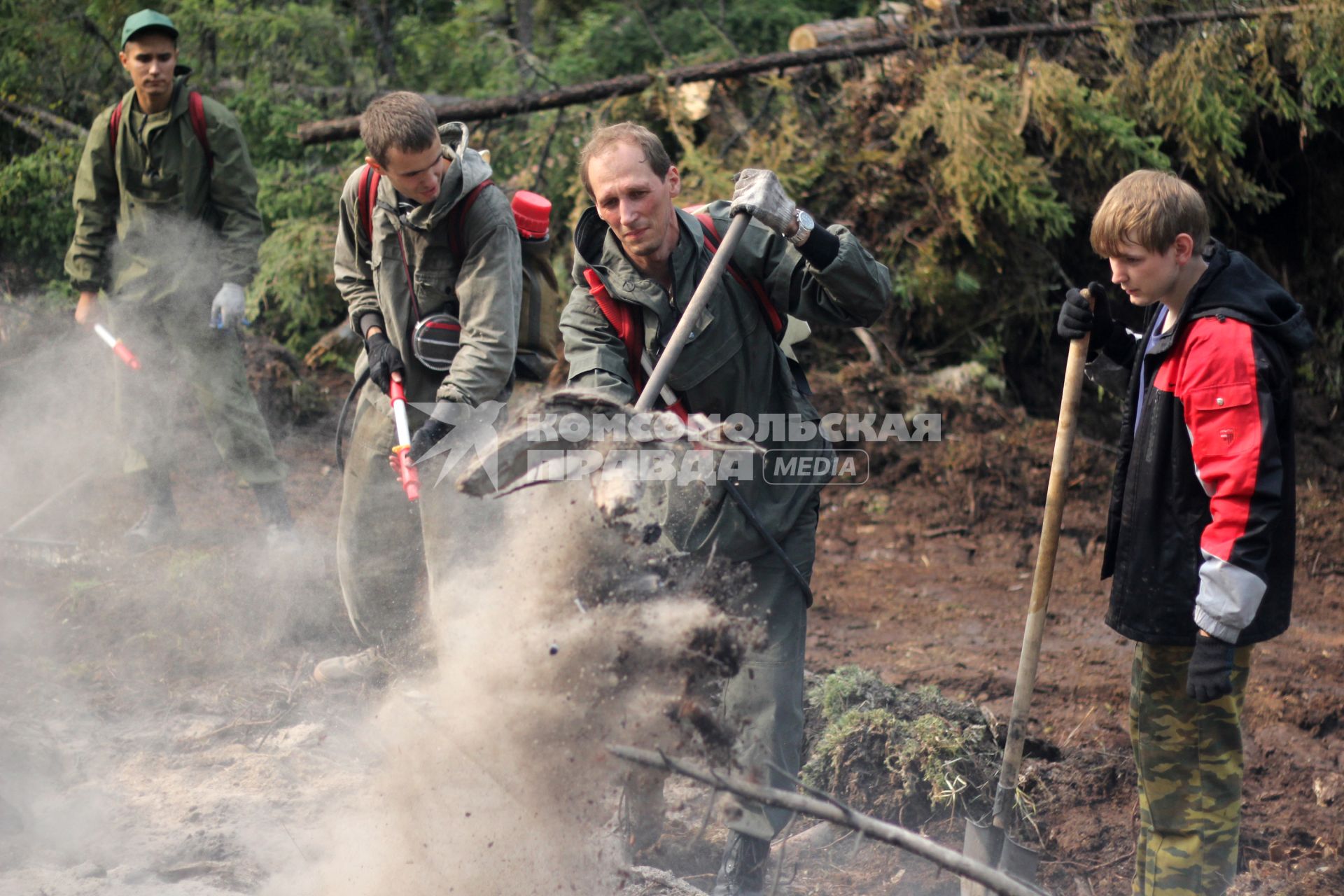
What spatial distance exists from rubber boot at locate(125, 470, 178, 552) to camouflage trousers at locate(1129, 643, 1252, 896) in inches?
184

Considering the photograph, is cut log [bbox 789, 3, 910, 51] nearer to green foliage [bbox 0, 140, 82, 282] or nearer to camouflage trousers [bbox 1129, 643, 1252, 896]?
green foliage [bbox 0, 140, 82, 282]

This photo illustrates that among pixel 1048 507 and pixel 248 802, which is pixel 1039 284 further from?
pixel 248 802

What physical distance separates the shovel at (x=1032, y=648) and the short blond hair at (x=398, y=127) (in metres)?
2.05

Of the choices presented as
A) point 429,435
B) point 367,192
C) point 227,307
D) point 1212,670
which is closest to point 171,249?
point 227,307

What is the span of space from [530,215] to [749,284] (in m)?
1.06

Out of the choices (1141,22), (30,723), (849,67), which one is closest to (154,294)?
(30,723)

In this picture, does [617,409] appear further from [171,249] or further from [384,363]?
[171,249]

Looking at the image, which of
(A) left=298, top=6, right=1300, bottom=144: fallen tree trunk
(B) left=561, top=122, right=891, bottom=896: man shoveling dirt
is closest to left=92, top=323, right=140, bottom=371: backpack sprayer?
Answer: (A) left=298, top=6, right=1300, bottom=144: fallen tree trunk

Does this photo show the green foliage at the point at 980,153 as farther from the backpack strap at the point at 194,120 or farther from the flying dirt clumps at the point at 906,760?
the backpack strap at the point at 194,120

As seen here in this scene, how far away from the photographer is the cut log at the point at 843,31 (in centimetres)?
768

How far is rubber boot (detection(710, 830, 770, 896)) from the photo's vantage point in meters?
3.27

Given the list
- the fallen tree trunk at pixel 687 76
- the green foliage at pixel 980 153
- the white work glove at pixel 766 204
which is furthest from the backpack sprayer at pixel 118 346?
the green foliage at pixel 980 153

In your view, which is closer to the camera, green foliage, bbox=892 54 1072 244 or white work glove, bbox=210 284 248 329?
white work glove, bbox=210 284 248 329

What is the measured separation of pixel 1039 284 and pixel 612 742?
558 centimetres
